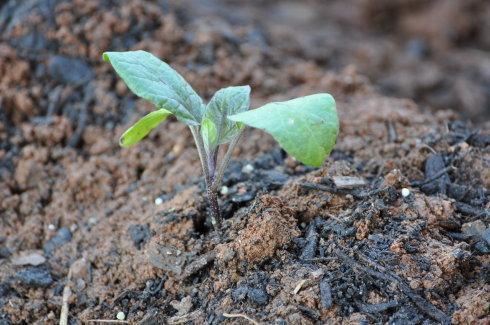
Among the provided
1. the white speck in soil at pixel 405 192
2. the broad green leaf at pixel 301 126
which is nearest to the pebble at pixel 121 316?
the broad green leaf at pixel 301 126

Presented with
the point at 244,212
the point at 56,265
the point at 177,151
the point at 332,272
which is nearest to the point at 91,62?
the point at 177,151

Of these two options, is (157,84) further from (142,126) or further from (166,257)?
(166,257)

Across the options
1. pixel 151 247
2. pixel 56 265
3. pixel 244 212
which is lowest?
pixel 56 265

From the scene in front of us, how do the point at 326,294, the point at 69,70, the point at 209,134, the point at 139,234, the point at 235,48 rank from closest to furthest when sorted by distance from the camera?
1. the point at 326,294
2. the point at 209,134
3. the point at 139,234
4. the point at 69,70
5. the point at 235,48

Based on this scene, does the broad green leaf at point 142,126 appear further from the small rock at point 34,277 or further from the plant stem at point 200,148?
the small rock at point 34,277

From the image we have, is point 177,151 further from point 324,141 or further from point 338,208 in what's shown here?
point 324,141

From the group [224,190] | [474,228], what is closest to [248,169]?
[224,190]

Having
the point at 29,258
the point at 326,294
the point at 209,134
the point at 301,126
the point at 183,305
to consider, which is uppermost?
the point at 301,126
